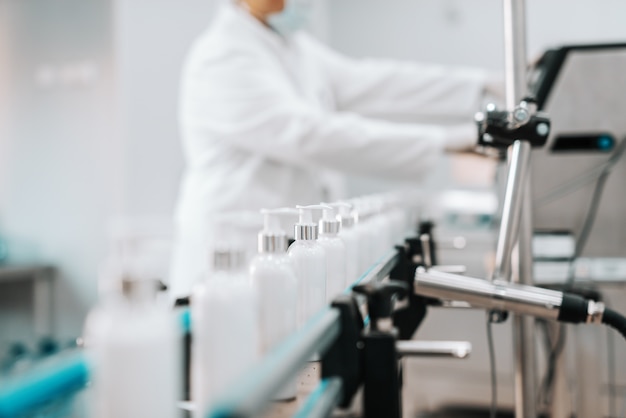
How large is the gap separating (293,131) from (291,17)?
41 centimetres

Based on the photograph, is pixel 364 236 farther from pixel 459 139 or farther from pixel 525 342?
pixel 459 139

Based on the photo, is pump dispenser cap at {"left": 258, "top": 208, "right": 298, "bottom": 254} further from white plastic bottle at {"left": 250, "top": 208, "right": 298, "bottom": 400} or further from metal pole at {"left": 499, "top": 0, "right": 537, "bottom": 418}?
metal pole at {"left": 499, "top": 0, "right": 537, "bottom": 418}

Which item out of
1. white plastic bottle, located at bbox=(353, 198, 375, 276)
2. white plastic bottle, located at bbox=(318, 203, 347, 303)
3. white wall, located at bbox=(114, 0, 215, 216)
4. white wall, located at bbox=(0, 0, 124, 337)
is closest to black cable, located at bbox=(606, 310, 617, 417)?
white plastic bottle, located at bbox=(353, 198, 375, 276)

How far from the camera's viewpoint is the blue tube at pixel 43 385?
12.4 inches

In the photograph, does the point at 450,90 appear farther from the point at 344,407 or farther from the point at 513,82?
the point at 344,407

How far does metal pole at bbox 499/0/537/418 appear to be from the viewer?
98 centimetres

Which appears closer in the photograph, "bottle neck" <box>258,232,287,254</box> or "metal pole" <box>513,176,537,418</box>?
"bottle neck" <box>258,232,287,254</box>

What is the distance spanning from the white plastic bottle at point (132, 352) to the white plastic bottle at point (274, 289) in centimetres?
15

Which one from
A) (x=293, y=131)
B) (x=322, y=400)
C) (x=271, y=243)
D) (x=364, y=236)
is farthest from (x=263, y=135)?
(x=322, y=400)

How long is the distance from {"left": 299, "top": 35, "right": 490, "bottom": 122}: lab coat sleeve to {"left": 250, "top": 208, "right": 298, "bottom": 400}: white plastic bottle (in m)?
1.71

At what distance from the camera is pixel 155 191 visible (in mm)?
2424

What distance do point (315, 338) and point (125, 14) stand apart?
222 centimetres

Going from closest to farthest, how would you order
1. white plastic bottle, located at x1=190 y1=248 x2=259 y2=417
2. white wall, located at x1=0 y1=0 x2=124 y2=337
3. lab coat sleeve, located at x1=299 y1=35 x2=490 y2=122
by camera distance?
white plastic bottle, located at x1=190 y1=248 x2=259 y2=417
lab coat sleeve, located at x1=299 y1=35 x2=490 y2=122
white wall, located at x1=0 y1=0 x2=124 y2=337

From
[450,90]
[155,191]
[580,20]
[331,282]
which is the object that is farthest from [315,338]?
[580,20]
